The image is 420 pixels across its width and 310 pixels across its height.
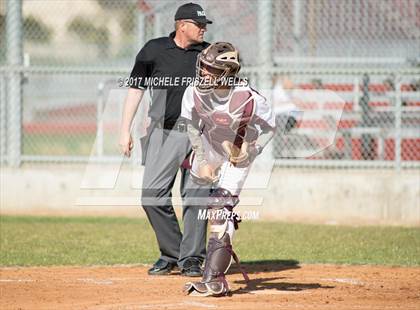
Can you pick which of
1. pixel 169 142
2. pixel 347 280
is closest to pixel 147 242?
pixel 169 142

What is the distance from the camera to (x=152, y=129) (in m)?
8.86

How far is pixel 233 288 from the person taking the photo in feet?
25.6

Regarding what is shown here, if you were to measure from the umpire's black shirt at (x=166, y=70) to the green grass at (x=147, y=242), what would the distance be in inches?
69.1

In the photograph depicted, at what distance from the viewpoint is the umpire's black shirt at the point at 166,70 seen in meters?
8.77

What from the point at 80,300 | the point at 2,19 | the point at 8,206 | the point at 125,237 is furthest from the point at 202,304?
the point at 2,19

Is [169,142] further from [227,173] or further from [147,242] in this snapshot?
[147,242]

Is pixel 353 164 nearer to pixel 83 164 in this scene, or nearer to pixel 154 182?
pixel 83 164

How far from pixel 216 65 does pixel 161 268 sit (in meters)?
2.40

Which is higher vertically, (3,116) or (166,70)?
(166,70)

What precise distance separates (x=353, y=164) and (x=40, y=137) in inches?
589

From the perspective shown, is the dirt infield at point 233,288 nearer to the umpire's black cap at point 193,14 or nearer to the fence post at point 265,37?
the umpire's black cap at point 193,14

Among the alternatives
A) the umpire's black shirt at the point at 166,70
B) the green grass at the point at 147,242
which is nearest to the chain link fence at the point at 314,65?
the green grass at the point at 147,242

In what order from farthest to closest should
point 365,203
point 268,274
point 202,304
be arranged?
point 365,203, point 268,274, point 202,304

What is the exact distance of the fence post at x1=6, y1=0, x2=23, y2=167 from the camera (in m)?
13.6
